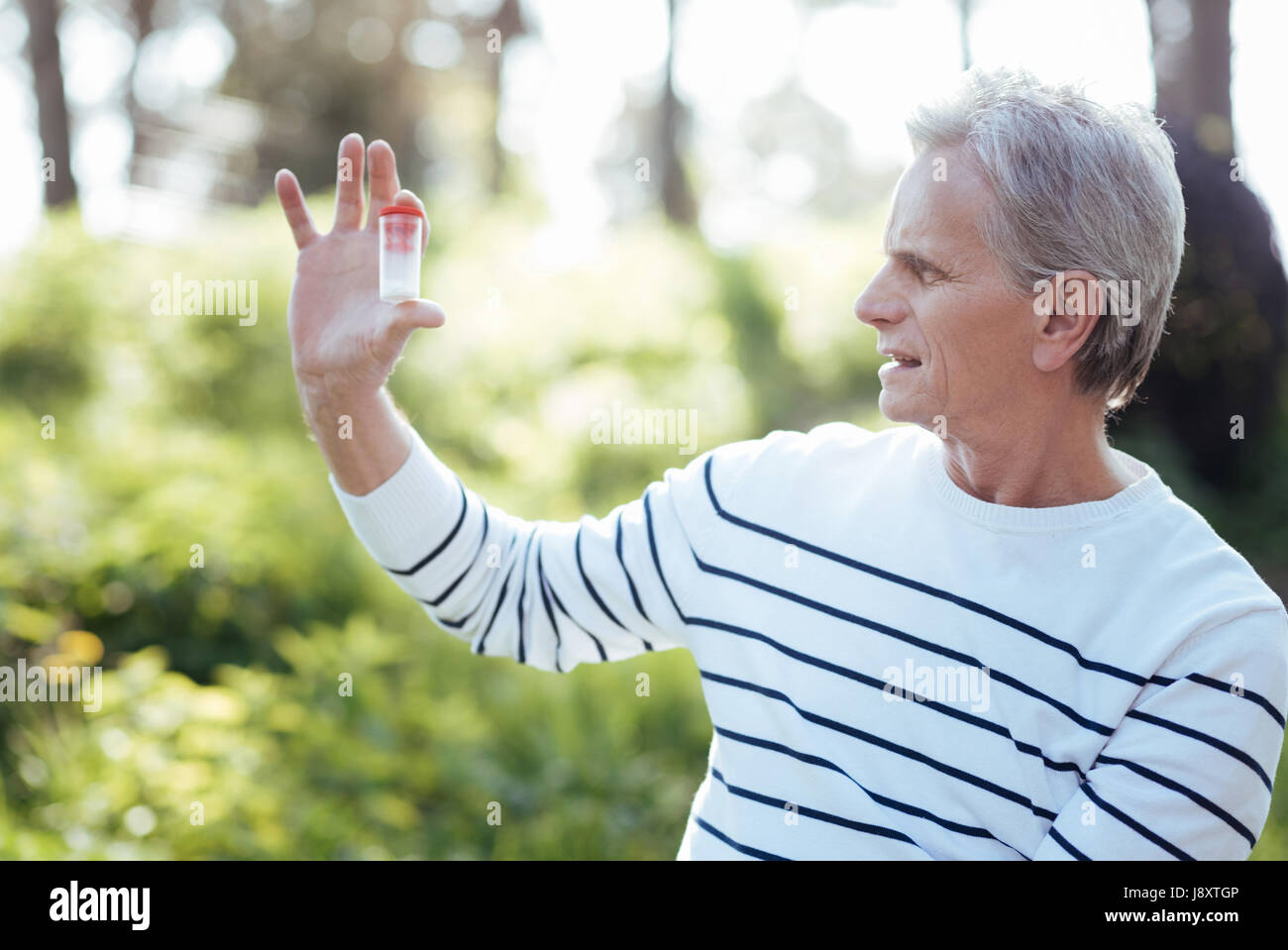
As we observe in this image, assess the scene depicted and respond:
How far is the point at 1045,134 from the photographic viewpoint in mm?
1504

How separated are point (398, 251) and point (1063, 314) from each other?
99cm

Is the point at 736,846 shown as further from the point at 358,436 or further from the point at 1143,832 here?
the point at 358,436

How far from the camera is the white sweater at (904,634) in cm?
138

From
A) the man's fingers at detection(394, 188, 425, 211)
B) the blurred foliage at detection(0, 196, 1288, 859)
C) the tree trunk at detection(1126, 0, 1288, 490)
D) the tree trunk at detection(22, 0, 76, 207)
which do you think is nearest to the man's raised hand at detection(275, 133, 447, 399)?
the man's fingers at detection(394, 188, 425, 211)

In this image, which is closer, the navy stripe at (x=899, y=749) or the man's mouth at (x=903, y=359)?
the navy stripe at (x=899, y=749)

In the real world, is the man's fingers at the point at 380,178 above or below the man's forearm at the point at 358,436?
above

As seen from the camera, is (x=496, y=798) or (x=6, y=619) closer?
(x=496, y=798)

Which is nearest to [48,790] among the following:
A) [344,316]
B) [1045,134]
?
[344,316]

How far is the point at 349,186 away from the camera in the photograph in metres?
1.68

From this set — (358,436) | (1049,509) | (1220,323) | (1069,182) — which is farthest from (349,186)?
(1220,323)

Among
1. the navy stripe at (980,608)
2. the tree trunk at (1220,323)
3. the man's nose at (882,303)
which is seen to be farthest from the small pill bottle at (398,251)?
the tree trunk at (1220,323)

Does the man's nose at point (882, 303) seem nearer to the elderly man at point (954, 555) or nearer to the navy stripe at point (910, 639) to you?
the elderly man at point (954, 555)
